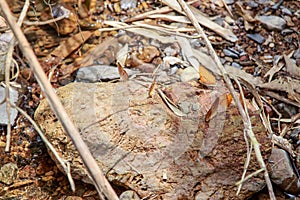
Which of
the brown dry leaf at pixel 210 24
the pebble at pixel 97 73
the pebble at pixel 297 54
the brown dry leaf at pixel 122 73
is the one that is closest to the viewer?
the brown dry leaf at pixel 122 73

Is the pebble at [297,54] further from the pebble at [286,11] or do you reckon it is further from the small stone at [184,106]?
the small stone at [184,106]

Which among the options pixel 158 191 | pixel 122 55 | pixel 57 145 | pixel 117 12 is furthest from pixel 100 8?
pixel 158 191

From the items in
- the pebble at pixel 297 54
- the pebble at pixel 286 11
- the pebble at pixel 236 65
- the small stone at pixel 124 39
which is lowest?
the pebble at pixel 297 54

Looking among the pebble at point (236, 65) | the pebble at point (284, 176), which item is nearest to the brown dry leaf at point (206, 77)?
the pebble at point (236, 65)

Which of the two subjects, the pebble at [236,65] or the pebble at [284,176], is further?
the pebble at [236,65]

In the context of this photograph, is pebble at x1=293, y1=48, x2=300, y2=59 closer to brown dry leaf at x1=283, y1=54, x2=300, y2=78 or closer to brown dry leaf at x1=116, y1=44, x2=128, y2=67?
brown dry leaf at x1=283, y1=54, x2=300, y2=78

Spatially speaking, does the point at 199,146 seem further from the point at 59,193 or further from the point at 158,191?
the point at 59,193

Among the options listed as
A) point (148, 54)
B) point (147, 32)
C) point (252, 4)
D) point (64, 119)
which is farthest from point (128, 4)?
point (64, 119)

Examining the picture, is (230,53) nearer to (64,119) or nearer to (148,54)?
(148,54)
